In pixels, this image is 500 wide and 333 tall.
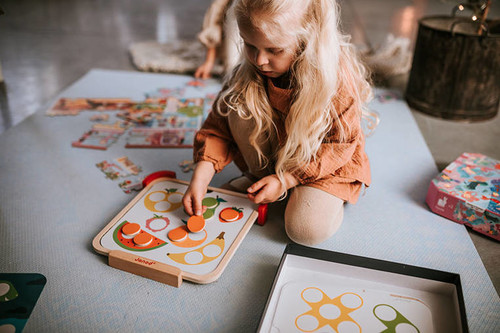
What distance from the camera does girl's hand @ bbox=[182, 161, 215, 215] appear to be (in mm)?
1060

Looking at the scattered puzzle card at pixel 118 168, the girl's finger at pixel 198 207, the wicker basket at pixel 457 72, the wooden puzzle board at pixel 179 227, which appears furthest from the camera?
the wicker basket at pixel 457 72

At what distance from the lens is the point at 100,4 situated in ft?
12.1

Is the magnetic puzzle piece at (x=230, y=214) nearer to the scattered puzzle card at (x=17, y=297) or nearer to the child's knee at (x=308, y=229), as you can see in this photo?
the child's knee at (x=308, y=229)

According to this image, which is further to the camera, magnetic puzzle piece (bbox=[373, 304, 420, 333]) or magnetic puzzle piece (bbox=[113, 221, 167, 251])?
magnetic puzzle piece (bbox=[113, 221, 167, 251])

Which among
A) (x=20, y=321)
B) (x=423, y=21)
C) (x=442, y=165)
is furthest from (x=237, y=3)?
(x=423, y=21)

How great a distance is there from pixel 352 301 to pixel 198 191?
17.7 inches

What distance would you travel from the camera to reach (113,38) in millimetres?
2766

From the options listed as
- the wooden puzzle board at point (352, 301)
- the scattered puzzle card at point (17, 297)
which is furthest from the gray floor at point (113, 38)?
the scattered puzzle card at point (17, 297)

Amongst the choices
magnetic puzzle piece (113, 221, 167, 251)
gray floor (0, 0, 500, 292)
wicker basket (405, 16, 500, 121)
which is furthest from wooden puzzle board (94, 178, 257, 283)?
wicker basket (405, 16, 500, 121)

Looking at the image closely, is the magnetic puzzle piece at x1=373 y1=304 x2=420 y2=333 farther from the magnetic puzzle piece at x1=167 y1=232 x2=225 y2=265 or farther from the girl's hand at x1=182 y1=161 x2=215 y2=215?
the girl's hand at x1=182 y1=161 x2=215 y2=215

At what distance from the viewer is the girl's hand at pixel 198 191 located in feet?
3.48

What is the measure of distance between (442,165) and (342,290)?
2.45 ft

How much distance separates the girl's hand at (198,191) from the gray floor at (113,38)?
71cm

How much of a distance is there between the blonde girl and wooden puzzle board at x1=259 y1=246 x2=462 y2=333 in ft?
0.41
